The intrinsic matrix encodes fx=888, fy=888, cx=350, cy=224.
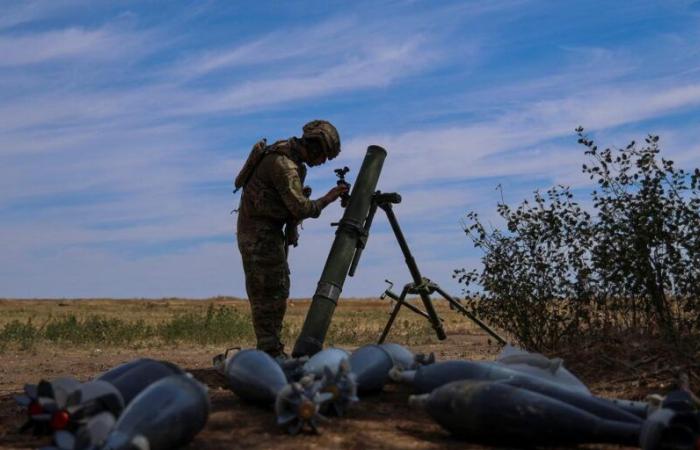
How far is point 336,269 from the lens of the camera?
7.81 m

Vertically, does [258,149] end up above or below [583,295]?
above

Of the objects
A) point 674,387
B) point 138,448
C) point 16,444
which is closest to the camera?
point 138,448

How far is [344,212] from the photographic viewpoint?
7.95 metres

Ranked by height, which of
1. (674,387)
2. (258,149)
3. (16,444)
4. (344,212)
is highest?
(258,149)

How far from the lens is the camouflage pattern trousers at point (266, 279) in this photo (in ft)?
25.3

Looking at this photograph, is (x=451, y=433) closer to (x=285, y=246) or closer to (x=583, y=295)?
(x=285, y=246)

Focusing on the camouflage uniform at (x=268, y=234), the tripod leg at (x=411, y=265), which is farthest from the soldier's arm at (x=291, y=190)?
the tripod leg at (x=411, y=265)

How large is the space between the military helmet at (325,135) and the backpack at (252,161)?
0.37m

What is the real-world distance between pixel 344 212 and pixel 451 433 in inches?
129

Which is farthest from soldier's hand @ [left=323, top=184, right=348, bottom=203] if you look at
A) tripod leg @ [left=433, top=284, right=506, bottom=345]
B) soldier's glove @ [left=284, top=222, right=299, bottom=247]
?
tripod leg @ [left=433, top=284, right=506, bottom=345]

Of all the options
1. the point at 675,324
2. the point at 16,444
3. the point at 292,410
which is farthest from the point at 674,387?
the point at 16,444

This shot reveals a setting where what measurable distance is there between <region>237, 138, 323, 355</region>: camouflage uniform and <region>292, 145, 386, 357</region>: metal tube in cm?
29

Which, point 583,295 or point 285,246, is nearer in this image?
point 285,246

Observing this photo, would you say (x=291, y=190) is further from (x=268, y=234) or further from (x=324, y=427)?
(x=324, y=427)
